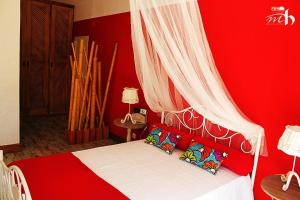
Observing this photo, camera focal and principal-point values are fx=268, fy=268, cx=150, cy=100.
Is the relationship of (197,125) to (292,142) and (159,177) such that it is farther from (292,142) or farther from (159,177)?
(292,142)

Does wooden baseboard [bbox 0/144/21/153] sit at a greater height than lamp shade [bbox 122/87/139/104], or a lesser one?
lesser

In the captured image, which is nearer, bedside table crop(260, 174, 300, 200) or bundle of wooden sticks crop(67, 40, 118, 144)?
bedside table crop(260, 174, 300, 200)

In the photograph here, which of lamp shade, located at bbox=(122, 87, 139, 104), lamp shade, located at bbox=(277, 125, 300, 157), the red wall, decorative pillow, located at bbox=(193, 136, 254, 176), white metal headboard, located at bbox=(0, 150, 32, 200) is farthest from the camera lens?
lamp shade, located at bbox=(122, 87, 139, 104)

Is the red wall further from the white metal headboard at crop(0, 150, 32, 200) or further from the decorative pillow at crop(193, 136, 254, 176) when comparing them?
the white metal headboard at crop(0, 150, 32, 200)

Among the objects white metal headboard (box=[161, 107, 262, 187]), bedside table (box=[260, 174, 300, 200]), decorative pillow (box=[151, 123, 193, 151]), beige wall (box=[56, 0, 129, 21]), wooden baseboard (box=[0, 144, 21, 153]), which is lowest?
wooden baseboard (box=[0, 144, 21, 153])

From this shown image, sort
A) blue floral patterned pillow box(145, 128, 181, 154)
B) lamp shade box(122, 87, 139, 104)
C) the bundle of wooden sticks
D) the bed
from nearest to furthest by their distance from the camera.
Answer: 1. the bed
2. blue floral patterned pillow box(145, 128, 181, 154)
3. lamp shade box(122, 87, 139, 104)
4. the bundle of wooden sticks

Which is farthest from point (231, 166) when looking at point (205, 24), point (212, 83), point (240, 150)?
point (205, 24)

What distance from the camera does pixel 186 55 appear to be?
2.23 metres

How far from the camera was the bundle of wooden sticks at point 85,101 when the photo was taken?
13.5ft

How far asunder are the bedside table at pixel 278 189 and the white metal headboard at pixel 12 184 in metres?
1.62

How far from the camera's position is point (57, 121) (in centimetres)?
536

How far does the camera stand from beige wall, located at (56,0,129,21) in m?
4.18

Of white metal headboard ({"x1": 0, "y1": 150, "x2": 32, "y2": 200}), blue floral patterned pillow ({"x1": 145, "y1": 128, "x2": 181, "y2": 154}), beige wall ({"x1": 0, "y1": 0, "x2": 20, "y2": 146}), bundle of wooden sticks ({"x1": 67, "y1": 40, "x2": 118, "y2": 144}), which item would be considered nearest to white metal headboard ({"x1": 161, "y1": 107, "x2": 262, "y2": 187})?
blue floral patterned pillow ({"x1": 145, "y1": 128, "x2": 181, "y2": 154})

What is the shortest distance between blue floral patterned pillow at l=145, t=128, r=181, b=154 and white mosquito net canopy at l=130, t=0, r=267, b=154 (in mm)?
532
